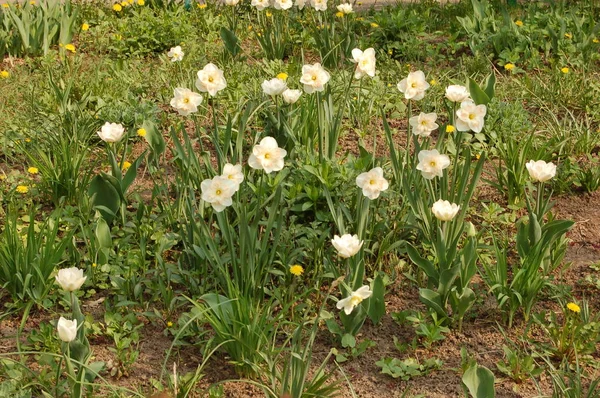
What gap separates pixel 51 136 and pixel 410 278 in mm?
1782

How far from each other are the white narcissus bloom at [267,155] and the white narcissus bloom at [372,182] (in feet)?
0.93

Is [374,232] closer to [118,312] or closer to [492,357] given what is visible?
[492,357]

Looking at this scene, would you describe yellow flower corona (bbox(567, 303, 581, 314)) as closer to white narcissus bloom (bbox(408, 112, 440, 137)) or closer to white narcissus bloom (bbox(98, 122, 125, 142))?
white narcissus bloom (bbox(408, 112, 440, 137))

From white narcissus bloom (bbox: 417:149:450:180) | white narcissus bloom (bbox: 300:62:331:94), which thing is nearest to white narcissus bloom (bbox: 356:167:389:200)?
white narcissus bloom (bbox: 417:149:450:180)

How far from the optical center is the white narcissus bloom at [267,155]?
288cm

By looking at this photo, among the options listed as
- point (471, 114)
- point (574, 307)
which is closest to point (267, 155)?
point (471, 114)

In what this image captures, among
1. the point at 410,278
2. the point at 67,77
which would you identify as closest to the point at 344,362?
the point at 410,278

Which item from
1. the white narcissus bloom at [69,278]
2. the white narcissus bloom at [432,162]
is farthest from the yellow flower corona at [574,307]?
the white narcissus bloom at [69,278]

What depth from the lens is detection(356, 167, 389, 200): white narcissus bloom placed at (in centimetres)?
289

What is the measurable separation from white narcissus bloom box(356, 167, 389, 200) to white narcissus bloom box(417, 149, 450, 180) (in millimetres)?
182

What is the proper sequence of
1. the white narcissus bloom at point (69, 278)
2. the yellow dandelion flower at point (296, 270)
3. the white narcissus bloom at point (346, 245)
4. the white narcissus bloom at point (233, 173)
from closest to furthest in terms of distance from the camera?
the white narcissus bloom at point (69, 278) → the white narcissus bloom at point (346, 245) → the white narcissus bloom at point (233, 173) → the yellow dandelion flower at point (296, 270)

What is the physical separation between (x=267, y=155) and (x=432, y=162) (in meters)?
0.58

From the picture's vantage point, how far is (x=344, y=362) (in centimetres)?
301

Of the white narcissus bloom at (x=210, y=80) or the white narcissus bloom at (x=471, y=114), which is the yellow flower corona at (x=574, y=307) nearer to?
the white narcissus bloom at (x=471, y=114)
